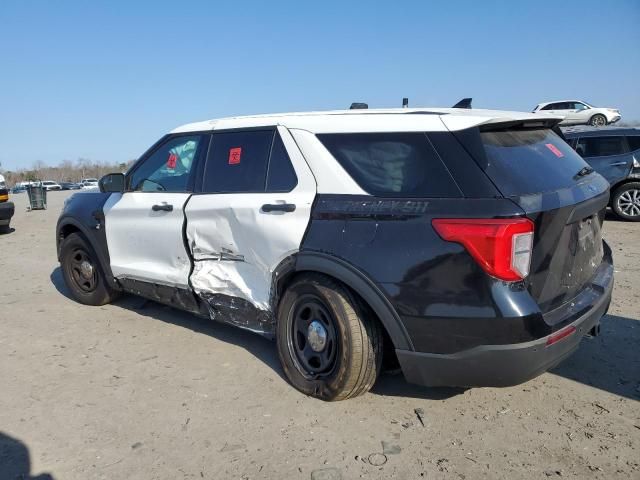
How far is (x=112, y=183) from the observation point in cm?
485

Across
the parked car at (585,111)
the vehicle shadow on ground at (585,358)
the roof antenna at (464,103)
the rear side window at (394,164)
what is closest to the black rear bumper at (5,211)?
the vehicle shadow on ground at (585,358)

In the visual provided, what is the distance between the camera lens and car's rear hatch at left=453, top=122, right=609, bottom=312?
2660 millimetres

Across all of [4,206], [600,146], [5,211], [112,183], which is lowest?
[5,211]

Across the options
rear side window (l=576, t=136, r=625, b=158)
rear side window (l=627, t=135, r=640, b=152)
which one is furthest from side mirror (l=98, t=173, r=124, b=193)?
rear side window (l=627, t=135, r=640, b=152)

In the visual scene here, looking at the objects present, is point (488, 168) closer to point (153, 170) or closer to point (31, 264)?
point (153, 170)

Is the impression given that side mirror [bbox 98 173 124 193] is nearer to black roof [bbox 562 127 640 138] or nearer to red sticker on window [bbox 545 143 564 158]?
red sticker on window [bbox 545 143 564 158]

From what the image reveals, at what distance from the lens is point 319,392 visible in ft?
10.8

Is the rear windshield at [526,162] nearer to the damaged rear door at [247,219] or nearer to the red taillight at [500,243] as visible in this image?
the red taillight at [500,243]

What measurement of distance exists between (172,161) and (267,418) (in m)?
2.40

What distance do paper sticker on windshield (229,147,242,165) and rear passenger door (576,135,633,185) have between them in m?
8.64

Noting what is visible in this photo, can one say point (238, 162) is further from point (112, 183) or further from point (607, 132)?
point (607, 132)

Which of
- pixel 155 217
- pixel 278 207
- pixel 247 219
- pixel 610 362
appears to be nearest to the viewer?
pixel 278 207

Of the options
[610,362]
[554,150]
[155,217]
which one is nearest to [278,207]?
[155,217]

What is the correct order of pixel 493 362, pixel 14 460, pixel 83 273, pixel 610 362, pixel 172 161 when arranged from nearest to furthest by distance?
pixel 493 362 → pixel 14 460 → pixel 610 362 → pixel 172 161 → pixel 83 273
